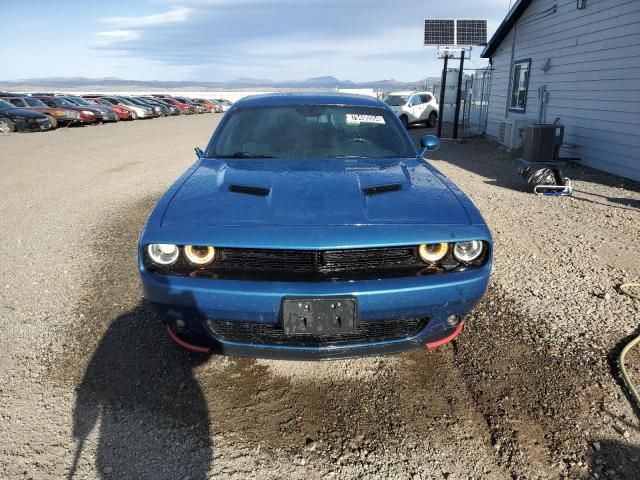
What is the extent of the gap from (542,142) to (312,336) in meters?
7.82

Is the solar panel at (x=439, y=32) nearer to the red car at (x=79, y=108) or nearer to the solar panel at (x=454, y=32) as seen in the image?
the solar panel at (x=454, y=32)

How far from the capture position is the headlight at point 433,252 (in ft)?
7.82

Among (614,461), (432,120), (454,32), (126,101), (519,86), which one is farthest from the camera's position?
(126,101)

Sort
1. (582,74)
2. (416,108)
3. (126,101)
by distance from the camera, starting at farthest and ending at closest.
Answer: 1. (126,101)
2. (416,108)
3. (582,74)

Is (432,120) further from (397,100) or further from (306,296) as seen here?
Answer: (306,296)

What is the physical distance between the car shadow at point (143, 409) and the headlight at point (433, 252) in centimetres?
141

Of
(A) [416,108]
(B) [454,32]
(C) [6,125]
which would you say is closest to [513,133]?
(B) [454,32]

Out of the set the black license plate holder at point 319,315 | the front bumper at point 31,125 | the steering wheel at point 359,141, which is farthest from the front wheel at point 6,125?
the black license plate holder at point 319,315

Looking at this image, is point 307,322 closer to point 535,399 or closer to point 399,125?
point 535,399

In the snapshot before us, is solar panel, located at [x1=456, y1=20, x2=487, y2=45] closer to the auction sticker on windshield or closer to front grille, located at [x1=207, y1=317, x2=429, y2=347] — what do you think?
the auction sticker on windshield

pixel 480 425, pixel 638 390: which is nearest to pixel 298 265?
pixel 480 425

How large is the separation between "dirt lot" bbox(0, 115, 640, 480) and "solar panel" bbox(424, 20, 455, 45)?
1307 centimetres

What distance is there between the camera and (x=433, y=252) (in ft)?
7.88

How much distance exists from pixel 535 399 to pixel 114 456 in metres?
2.17
